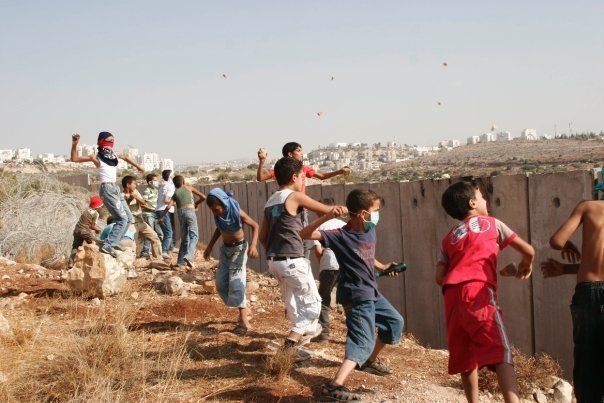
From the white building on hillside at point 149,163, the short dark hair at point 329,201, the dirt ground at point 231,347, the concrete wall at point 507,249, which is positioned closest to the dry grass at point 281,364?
the dirt ground at point 231,347

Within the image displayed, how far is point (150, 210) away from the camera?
13734 mm

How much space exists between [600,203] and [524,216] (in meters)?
2.45

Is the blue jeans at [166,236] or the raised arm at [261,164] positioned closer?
the raised arm at [261,164]

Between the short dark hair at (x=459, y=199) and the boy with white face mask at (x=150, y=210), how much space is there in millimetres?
9313

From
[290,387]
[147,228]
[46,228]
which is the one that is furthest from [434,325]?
[46,228]

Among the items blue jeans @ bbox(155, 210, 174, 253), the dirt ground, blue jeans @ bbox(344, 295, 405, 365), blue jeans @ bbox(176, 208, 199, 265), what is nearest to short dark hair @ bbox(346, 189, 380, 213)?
blue jeans @ bbox(344, 295, 405, 365)

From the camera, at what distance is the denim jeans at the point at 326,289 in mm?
6586

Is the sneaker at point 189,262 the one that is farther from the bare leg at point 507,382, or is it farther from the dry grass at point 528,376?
the bare leg at point 507,382

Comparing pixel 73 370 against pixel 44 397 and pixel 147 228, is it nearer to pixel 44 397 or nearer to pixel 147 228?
pixel 44 397

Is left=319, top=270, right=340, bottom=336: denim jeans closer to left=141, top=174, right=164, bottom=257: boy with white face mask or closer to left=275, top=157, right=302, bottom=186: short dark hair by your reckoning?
left=275, top=157, right=302, bottom=186: short dark hair

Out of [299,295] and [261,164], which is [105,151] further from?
[299,295]

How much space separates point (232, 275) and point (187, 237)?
4.57 metres

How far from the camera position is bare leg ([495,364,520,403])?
4.07 m

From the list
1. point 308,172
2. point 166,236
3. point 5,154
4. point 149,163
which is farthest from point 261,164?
point 149,163
